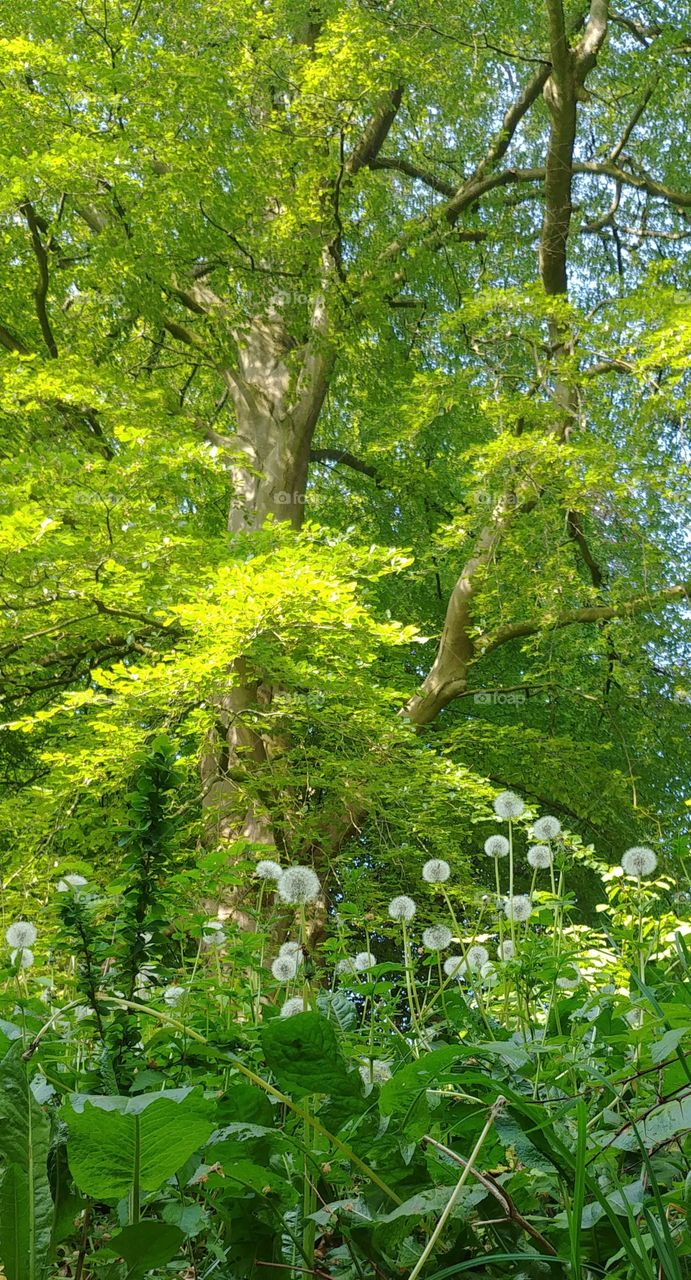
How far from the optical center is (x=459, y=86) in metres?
10.1

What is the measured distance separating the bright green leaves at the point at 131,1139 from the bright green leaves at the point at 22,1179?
0.16 ft

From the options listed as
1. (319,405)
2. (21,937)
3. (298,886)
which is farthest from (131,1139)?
(319,405)

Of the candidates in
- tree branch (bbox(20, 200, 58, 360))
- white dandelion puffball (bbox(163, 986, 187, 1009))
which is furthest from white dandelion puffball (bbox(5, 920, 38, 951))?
tree branch (bbox(20, 200, 58, 360))

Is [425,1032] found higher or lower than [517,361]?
lower

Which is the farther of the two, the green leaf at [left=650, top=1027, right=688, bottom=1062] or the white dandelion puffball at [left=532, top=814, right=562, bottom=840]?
the white dandelion puffball at [left=532, top=814, right=562, bottom=840]

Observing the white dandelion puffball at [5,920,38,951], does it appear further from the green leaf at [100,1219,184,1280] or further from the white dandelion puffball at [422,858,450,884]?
the green leaf at [100,1219,184,1280]

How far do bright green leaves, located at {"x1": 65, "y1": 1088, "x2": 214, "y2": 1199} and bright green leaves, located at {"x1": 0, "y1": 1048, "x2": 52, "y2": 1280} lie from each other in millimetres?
47

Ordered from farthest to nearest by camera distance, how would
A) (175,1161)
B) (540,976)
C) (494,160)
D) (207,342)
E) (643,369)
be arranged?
1. (494,160)
2. (207,342)
3. (643,369)
4. (540,976)
5. (175,1161)

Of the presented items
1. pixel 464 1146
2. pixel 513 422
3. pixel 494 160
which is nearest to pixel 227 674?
pixel 513 422

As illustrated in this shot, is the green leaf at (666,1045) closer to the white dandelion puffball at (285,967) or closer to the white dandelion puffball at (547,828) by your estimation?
the white dandelion puffball at (285,967)

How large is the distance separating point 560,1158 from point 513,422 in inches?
335

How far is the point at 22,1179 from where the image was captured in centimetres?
84

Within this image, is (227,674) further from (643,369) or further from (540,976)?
(540,976)

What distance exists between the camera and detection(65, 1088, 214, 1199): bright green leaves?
779 millimetres
